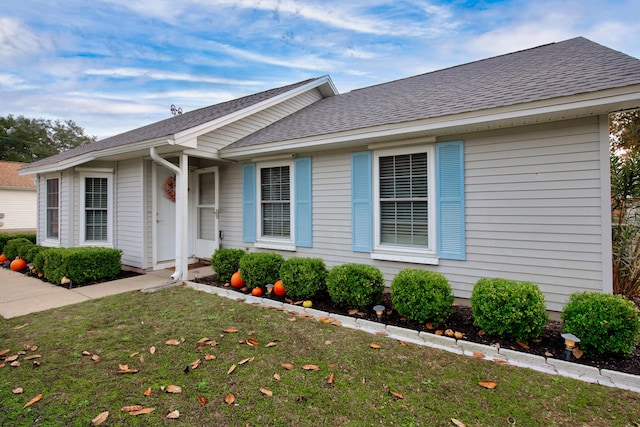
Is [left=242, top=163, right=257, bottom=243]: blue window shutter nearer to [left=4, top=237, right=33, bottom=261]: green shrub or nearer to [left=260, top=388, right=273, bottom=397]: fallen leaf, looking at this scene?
[left=260, top=388, right=273, bottom=397]: fallen leaf

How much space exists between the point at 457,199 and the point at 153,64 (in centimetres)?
1275

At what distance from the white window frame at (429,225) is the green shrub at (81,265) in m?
5.22

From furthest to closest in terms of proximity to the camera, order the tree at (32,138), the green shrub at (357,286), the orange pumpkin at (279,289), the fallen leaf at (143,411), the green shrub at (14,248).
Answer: the tree at (32,138), the green shrub at (14,248), the orange pumpkin at (279,289), the green shrub at (357,286), the fallen leaf at (143,411)

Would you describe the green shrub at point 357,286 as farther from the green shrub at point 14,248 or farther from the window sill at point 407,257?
the green shrub at point 14,248

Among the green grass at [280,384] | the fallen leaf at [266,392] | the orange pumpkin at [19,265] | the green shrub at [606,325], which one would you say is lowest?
the green grass at [280,384]

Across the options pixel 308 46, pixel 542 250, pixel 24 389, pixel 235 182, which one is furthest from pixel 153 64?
pixel 542 250

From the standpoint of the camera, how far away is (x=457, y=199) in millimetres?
4336

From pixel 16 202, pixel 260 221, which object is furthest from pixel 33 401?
pixel 16 202

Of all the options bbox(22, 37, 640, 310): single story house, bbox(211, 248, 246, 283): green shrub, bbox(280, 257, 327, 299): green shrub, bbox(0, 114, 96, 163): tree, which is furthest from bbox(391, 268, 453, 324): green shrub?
bbox(0, 114, 96, 163): tree

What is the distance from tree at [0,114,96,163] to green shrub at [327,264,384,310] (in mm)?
43403

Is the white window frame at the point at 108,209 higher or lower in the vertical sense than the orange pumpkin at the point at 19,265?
higher

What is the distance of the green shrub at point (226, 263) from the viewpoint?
5707 millimetres

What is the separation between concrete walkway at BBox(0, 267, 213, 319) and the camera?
4.51 metres

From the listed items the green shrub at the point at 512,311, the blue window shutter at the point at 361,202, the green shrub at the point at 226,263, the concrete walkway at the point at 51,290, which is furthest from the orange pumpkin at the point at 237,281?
the green shrub at the point at 512,311
